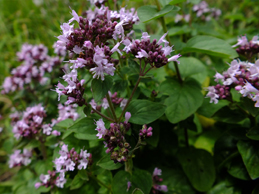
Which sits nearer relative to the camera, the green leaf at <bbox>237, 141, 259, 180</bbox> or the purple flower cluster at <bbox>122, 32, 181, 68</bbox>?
the purple flower cluster at <bbox>122, 32, 181, 68</bbox>

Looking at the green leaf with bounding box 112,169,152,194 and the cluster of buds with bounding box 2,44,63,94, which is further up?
the cluster of buds with bounding box 2,44,63,94

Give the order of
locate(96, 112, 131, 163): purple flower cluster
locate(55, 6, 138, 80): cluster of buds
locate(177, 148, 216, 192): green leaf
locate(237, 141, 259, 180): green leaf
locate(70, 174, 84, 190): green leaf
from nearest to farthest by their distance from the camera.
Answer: locate(55, 6, 138, 80): cluster of buds, locate(96, 112, 131, 163): purple flower cluster, locate(237, 141, 259, 180): green leaf, locate(70, 174, 84, 190): green leaf, locate(177, 148, 216, 192): green leaf

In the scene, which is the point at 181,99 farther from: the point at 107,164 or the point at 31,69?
the point at 31,69

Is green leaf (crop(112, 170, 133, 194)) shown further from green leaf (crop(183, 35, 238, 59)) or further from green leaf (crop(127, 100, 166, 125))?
green leaf (crop(183, 35, 238, 59))

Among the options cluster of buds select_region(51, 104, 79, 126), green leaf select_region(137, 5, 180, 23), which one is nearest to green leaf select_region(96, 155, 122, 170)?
cluster of buds select_region(51, 104, 79, 126)

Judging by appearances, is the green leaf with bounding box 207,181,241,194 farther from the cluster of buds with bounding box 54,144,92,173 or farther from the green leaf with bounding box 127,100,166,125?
the cluster of buds with bounding box 54,144,92,173

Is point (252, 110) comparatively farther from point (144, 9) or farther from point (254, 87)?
point (144, 9)


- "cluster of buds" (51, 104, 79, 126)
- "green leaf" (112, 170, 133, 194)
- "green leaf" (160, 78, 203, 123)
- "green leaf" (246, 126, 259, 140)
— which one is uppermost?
"cluster of buds" (51, 104, 79, 126)

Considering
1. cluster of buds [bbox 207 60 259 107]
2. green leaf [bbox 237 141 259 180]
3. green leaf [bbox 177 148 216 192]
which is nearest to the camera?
cluster of buds [bbox 207 60 259 107]

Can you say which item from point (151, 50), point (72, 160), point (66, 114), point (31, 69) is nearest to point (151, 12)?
point (151, 50)
